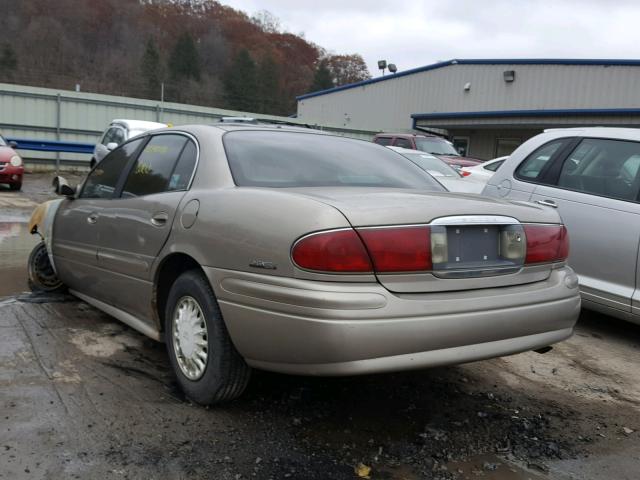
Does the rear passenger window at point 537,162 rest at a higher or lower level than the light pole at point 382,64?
lower

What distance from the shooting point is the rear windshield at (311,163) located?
325cm

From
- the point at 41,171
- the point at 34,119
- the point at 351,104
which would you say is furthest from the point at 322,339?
the point at 351,104

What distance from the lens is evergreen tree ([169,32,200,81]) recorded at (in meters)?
68.2

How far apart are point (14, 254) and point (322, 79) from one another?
71.4 metres

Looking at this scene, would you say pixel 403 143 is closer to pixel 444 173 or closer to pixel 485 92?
pixel 444 173

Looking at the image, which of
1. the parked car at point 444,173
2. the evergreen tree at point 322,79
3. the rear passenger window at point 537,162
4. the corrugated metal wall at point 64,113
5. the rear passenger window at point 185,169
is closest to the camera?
the rear passenger window at point 185,169

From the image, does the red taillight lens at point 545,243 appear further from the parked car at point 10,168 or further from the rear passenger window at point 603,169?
the parked car at point 10,168

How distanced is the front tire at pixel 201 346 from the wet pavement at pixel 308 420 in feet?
0.47

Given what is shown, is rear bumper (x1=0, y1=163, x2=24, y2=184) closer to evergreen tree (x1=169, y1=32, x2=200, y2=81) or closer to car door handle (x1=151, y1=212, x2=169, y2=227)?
car door handle (x1=151, y1=212, x2=169, y2=227)

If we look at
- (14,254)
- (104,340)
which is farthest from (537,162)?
(14,254)

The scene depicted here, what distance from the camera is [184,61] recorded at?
68438mm

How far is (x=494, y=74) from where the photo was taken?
2303 cm

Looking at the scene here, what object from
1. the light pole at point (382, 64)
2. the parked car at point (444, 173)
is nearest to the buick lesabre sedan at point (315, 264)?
the parked car at point (444, 173)

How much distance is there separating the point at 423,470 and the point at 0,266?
5218mm
